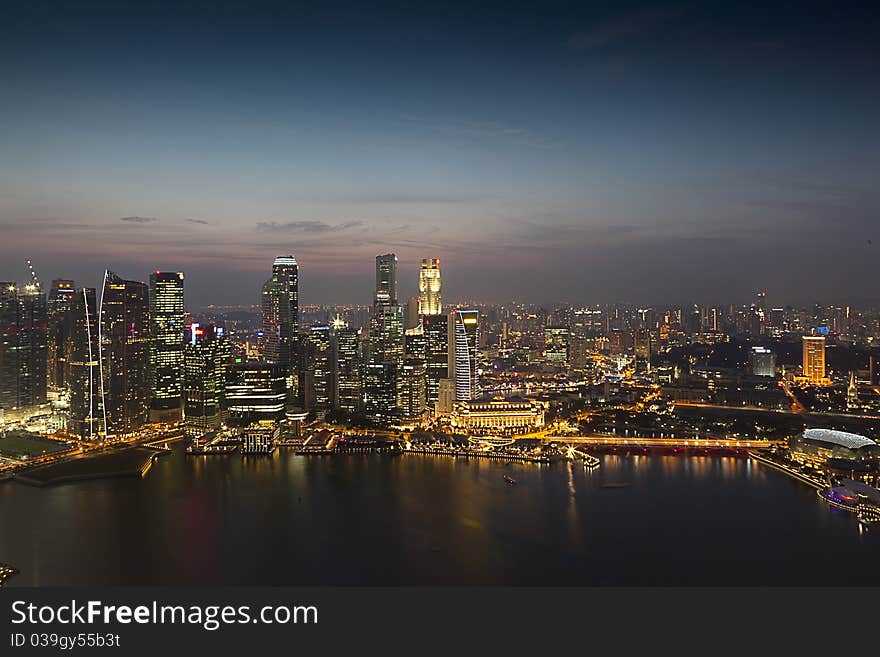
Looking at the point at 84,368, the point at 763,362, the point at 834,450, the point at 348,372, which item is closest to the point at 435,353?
the point at 348,372

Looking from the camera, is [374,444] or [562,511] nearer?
[562,511]

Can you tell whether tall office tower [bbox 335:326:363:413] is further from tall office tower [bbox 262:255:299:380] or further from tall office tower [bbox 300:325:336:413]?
tall office tower [bbox 262:255:299:380]

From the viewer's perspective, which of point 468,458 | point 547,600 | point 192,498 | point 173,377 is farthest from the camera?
point 173,377

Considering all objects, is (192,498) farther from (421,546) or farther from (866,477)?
(866,477)

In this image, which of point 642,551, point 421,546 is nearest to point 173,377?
point 421,546

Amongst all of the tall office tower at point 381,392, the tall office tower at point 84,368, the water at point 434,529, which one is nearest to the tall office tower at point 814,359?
the water at point 434,529
